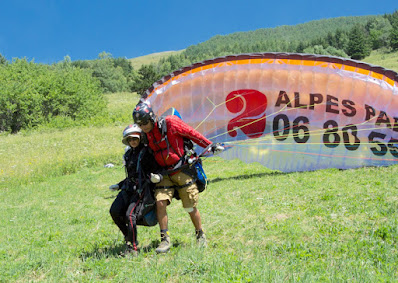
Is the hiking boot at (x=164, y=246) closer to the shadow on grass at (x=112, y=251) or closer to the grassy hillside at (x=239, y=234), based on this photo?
the grassy hillside at (x=239, y=234)

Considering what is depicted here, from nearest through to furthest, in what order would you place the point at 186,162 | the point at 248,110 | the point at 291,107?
the point at 186,162
the point at 291,107
the point at 248,110

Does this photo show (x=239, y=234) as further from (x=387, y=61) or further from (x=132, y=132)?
(x=387, y=61)

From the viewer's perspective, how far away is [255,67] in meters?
12.0

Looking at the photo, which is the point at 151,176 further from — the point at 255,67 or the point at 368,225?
the point at 255,67

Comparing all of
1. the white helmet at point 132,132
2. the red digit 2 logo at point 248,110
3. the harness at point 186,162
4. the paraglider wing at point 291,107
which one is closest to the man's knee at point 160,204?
the harness at point 186,162

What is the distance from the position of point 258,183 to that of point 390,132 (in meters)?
4.14

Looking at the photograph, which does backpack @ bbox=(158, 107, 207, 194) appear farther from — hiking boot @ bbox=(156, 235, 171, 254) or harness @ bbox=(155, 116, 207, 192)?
hiking boot @ bbox=(156, 235, 171, 254)

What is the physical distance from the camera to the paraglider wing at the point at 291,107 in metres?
10.8

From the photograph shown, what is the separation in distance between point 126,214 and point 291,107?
7.78m

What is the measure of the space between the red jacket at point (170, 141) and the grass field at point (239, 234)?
4.43 ft

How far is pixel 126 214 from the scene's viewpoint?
5289 millimetres

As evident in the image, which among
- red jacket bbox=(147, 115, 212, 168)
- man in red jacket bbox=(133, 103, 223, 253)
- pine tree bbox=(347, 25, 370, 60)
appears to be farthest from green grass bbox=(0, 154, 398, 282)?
pine tree bbox=(347, 25, 370, 60)

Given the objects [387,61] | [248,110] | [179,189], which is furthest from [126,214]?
[387,61]

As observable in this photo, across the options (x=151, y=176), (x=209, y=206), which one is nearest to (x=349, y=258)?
(x=151, y=176)
